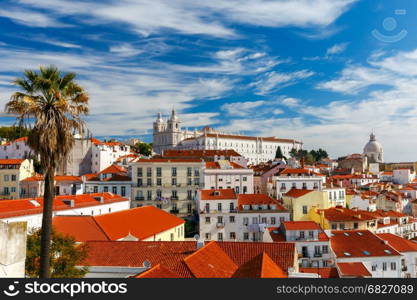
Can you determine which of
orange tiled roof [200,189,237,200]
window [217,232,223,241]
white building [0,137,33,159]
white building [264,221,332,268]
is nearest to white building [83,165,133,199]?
orange tiled roof [200,189,237,200]

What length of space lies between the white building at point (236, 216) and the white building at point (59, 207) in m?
10.8

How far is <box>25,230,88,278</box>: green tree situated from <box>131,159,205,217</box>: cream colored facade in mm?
38876

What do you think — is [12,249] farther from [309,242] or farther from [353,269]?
[309,242]

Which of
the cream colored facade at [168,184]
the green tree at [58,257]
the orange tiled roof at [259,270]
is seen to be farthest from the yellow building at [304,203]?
the green tree at [58,257]

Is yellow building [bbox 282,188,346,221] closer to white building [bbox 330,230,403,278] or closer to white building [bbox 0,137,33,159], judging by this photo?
Answer: white building [bbox 330,230,403,278]

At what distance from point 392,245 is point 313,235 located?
9.37m

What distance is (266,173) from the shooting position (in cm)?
7475

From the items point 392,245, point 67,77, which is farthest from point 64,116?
point 392,245

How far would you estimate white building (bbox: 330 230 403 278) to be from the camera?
114ft

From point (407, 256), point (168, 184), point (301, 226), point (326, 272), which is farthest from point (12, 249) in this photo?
point (168, 184)

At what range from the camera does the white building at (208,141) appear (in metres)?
169

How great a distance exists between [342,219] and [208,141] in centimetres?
12062

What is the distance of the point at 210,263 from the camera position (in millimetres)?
18766

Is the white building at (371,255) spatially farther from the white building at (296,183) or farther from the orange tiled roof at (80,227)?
the white building at (296,183)
